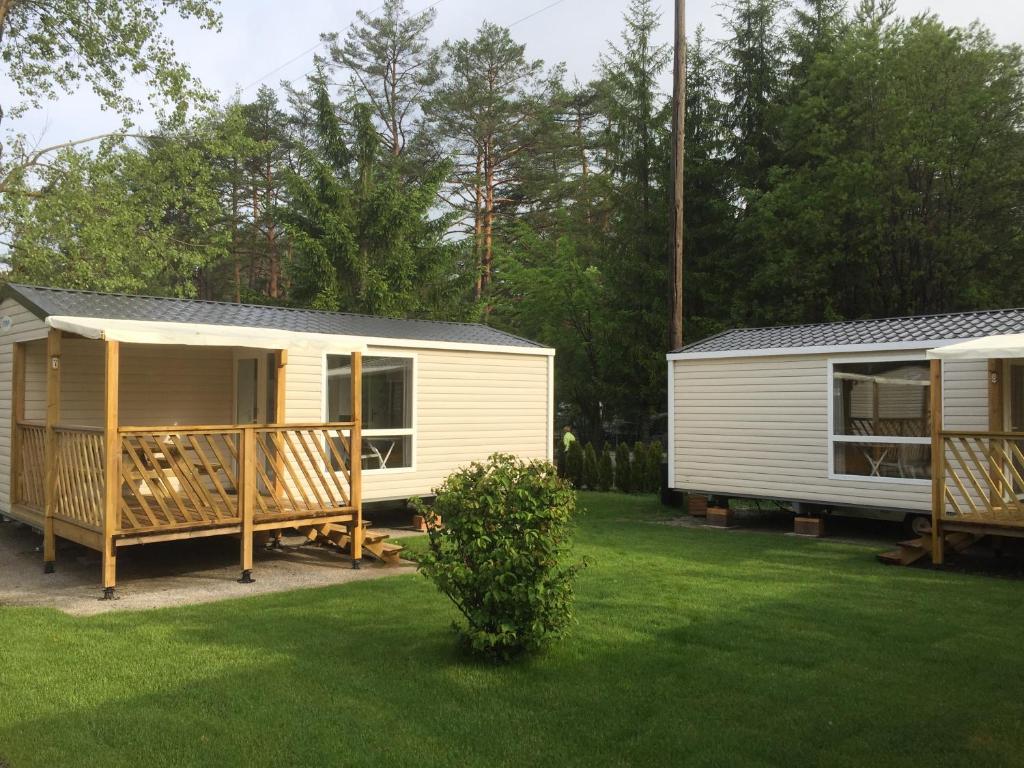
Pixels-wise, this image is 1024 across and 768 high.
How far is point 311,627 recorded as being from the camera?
5410 mm

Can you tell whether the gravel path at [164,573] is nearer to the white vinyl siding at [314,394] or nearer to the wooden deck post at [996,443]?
the white vinyl siding at [314,394]

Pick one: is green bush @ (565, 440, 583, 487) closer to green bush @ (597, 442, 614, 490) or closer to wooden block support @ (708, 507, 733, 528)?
green bush @ (597, 442, 614, 490)

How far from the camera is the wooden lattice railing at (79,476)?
659cm

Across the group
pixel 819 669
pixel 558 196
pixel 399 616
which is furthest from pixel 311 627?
pixel 558 196

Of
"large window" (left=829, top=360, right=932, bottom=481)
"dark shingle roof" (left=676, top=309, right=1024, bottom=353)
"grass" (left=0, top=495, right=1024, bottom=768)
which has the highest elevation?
"dark shingle roof" (left=676, top=309, right=1024, bottom=353)

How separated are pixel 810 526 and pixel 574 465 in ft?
19.5

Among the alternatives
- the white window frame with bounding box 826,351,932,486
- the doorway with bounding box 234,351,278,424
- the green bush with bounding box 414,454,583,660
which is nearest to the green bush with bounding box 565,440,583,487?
the white window frame with bounding box 826,351,932,486

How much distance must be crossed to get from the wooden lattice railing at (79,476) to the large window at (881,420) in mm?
7537

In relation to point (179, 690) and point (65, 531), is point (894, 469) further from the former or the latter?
point (65, 531)

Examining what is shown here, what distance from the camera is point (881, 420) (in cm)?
942

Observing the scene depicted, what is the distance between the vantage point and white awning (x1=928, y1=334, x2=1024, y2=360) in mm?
7125

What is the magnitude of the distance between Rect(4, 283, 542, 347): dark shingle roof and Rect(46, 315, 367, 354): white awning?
128 cm

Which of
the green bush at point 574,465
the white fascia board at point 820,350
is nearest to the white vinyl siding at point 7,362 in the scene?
the white fascia board at point 820,350

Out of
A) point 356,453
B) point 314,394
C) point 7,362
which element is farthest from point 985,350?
point 7,362
